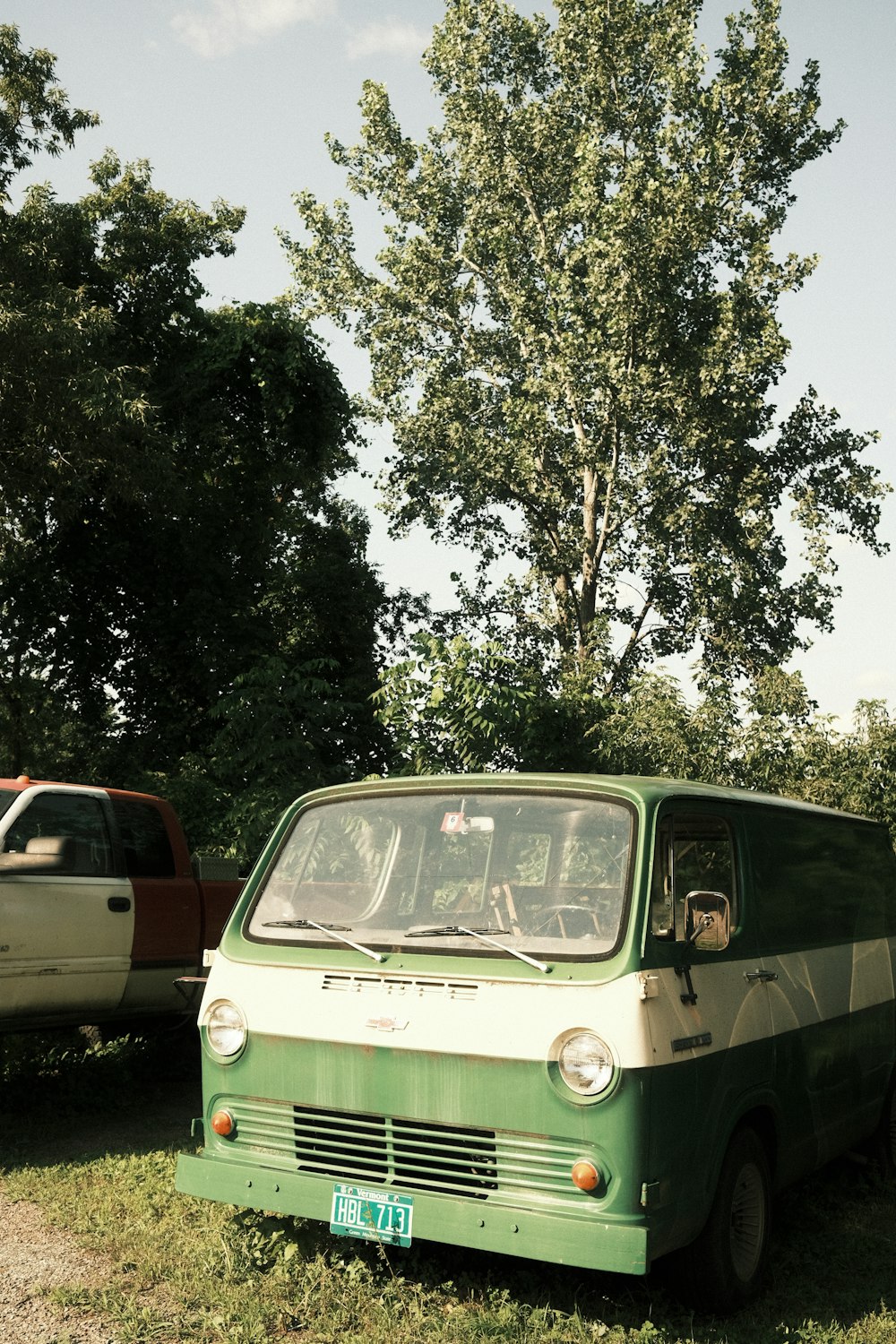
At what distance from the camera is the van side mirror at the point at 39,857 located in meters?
7.93

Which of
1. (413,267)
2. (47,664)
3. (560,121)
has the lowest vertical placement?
(47,664)

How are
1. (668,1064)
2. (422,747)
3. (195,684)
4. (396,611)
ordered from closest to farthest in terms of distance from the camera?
(668,1064) → (422,747) → (195,684) → (396,611)

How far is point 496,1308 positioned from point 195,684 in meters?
19.9

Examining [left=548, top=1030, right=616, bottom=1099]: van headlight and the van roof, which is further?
the van roof

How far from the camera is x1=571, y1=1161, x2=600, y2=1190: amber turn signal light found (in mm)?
4602

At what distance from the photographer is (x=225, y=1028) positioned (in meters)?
5.57

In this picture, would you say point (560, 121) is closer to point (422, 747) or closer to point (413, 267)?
point (413, 267)

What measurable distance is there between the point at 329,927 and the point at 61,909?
135 inches

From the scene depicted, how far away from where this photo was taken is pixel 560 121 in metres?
31.1

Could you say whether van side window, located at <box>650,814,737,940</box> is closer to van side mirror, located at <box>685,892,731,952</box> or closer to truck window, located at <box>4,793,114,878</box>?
van side mirror, located at <box>685,892,731,952</box>

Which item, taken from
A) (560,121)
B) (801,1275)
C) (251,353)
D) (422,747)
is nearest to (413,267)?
(560,121)

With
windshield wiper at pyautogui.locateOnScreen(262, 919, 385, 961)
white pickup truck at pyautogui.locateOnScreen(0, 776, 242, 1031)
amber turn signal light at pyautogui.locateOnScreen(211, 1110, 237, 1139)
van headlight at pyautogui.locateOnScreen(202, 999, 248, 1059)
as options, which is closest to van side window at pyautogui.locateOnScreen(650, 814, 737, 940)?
windshield wiper at pyautogui.locateOnScreen(262, 919, 385, 961)

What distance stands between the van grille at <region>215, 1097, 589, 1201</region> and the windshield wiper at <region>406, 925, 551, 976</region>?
61cm

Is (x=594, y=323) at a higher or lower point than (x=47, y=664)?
higher
